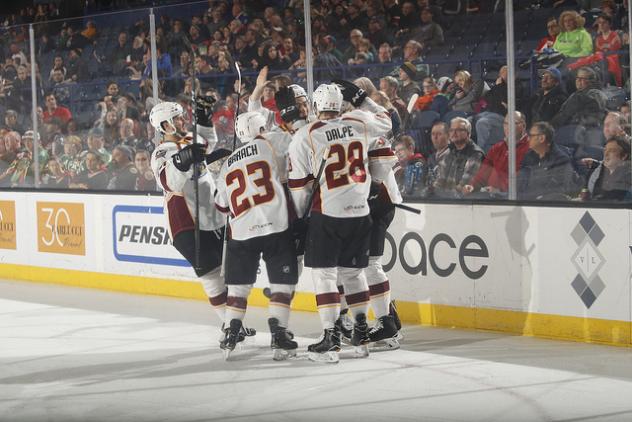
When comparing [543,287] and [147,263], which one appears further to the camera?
[147,263]

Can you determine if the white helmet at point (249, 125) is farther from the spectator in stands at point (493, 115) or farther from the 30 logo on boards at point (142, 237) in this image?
the 30 logo on boards at point (142, 237)

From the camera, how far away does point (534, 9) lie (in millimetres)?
7586

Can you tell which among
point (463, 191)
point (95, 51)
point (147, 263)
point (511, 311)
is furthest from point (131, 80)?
point (511, 311)

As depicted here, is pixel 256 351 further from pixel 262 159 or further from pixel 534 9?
pixel 534 9

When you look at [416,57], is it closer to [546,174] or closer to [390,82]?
[390,82]

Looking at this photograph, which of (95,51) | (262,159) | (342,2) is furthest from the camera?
(95,51)

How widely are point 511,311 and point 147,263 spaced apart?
11.3 ft

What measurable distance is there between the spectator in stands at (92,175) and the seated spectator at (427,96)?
3.05m

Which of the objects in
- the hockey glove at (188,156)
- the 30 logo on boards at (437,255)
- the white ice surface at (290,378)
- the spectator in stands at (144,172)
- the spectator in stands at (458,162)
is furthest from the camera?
the spectator in stands at (144,172)

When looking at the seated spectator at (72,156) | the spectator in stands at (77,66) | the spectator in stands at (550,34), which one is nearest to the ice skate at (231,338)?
the spectator in stands at (550,34)

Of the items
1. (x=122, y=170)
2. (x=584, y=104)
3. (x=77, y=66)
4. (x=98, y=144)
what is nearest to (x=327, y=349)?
(x=584, y=104)

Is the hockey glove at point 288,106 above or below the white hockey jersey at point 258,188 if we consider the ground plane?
above

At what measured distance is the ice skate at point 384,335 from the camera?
6.62 metres

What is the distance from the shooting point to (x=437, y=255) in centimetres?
734
